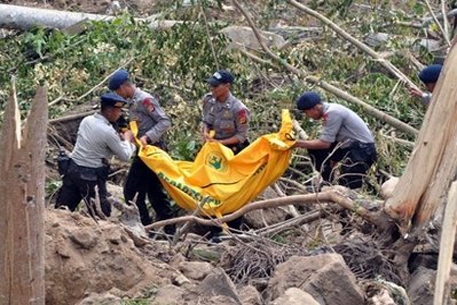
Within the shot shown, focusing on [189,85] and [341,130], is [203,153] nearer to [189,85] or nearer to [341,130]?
[341,130]

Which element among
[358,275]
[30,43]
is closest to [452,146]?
[358,275]

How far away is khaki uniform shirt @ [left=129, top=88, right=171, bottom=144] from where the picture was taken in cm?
934

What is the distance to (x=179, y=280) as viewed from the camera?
654 centimetres

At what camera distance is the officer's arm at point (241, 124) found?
938 centimetres

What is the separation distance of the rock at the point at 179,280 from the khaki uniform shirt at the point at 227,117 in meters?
2.96

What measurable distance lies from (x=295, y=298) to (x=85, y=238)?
1.33 m

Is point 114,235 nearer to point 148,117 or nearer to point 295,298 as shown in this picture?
point 295,298

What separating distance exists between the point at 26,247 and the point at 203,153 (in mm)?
4434

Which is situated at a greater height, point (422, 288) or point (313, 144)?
point (313, 144)

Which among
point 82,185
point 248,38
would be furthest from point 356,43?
point 82,185

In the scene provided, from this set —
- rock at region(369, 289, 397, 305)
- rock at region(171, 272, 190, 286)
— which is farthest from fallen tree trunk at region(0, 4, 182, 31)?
rock at region(369, 289, 397, 305)

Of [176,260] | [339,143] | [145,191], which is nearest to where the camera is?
[176,260]

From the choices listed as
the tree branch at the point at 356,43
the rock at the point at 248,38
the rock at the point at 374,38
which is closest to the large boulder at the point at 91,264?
the tree branch at the point at 356,43

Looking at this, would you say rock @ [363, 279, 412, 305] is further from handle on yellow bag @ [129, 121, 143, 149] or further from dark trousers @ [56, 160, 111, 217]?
handle on yellow bag @ [129, 121, 143, 149]
